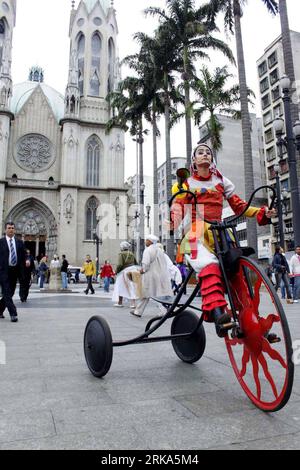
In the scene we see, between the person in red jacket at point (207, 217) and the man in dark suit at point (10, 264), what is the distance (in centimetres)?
495

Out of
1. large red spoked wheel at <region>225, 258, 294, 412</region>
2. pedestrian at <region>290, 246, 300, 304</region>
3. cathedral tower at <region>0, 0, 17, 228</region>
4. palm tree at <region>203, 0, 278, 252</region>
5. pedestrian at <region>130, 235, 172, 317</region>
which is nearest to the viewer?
large red spoked wheel at <region>225, 258, 294, 412</region>

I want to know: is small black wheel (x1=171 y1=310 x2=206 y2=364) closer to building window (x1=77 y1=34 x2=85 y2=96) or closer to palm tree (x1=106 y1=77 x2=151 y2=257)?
palm tree (x1=106 y1=77 x2=151 y2=257)

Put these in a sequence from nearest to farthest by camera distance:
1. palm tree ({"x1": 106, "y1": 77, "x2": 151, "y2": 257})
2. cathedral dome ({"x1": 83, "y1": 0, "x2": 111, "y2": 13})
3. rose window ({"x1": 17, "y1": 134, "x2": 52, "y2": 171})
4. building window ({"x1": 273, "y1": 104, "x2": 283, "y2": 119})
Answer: palm tree ({"x1": 106, "y1": 77, "x2": 151, "y2": 257}) < rose window ({"x1": 17, "y1": 134, "x2": 52, "y2": 171}) < cathedral dome ({"x1": 83, "y1": 0, "x2": 111, "y2": 13}) < building window ({"x1": 273, "y1": 104, "x2": 283, "y2": 119})

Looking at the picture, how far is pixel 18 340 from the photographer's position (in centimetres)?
482

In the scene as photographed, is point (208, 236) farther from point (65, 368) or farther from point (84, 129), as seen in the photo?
point (84, 129)

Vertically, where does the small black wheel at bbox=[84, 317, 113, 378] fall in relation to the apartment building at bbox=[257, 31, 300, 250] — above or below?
below

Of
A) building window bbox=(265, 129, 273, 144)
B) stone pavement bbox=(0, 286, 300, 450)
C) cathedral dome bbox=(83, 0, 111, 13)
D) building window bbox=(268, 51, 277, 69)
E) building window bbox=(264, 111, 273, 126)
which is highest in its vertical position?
cathedral dome bbox=(83, 0, 111, 13)

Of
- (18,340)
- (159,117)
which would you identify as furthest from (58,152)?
(18,340)

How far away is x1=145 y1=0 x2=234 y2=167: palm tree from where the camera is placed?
73.4 ft

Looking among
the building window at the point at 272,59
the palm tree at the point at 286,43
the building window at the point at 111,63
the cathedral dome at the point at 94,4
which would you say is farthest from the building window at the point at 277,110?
the palm tree at the point at 286,43

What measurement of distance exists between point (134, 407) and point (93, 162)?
129 ft

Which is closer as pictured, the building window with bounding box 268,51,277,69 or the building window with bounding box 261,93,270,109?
the building window with bounding box 268,51,277,69

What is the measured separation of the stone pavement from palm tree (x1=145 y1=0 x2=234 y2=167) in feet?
69.4

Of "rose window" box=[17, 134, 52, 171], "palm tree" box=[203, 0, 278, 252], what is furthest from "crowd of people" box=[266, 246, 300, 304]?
"rose window" box=[17, 134, 52, 171]
